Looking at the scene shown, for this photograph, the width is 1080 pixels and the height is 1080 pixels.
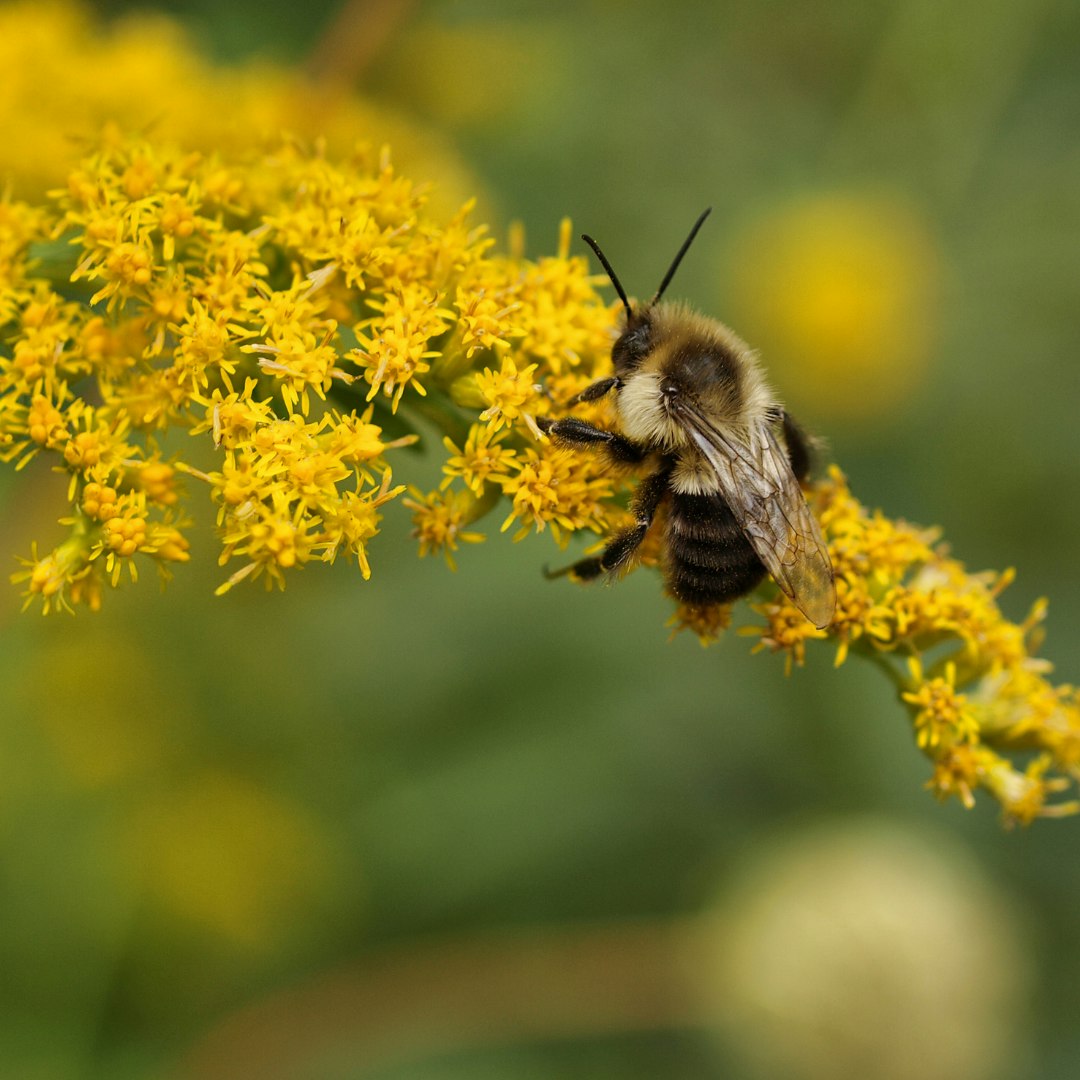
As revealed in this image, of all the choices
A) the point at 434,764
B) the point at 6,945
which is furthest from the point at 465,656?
the point at 6,945

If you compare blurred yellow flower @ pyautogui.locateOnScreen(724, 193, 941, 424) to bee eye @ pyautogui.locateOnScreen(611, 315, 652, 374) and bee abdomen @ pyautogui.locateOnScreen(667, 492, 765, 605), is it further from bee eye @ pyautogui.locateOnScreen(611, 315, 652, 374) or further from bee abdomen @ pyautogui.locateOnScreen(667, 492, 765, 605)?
bee abdomen @ pyautogui.locateOnScreen(667, 492, 765, 605)

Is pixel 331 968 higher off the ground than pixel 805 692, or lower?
lower

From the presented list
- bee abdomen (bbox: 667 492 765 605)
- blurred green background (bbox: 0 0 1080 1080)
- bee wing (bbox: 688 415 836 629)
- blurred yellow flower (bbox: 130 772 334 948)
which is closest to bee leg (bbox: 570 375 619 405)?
bee wing (bbox: 688 415 836 629)

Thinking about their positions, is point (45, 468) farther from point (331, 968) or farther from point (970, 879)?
point (970, 879)

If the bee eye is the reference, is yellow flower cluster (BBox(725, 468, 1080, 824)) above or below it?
below

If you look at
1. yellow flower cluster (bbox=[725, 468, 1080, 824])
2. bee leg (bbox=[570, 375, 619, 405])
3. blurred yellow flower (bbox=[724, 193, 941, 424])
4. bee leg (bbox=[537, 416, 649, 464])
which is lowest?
yellow flower cluster (bbox=[725, 468, 1080, 824])
